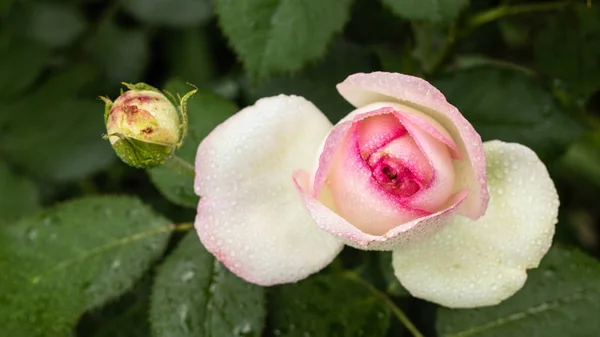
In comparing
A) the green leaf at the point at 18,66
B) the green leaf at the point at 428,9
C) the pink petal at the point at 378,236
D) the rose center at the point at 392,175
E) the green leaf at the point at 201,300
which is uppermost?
the green leaf at the point at 428,9

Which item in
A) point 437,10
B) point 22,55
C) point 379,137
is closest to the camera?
point 379,137

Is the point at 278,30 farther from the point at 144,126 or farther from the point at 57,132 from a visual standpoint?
the point at 57,132

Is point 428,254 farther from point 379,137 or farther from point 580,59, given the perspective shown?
point 580,59

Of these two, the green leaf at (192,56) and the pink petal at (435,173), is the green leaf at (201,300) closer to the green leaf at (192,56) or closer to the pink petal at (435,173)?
the pink petal at (435,173)

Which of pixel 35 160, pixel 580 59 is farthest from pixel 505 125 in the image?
pixel 35 160

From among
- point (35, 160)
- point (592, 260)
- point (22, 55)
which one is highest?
point (592, 260)

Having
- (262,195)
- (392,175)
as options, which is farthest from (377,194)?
(262,195)

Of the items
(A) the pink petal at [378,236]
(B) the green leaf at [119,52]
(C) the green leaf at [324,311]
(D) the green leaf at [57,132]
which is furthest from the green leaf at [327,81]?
(B) the green leaf at [119,52]
